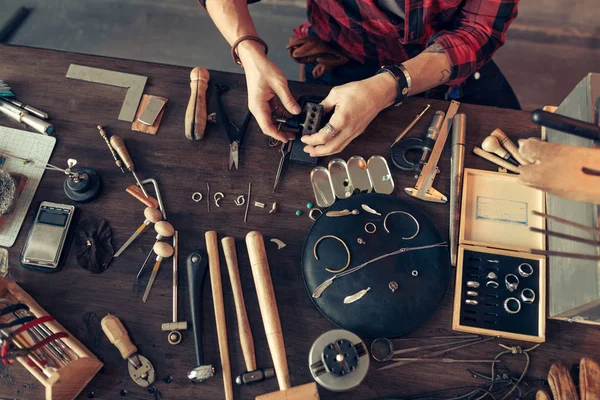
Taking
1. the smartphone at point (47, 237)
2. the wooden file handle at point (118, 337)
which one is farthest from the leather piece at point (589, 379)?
the smartphone at point (47, 237)

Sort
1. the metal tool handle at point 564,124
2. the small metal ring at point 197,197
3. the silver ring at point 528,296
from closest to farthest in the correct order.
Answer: the metal tool handle at point 564,124 → the silver ring at point 528,296 → the small metal ring at point 197,197

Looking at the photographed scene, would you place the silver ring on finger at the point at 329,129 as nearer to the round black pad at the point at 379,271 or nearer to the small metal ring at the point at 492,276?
the round black pad at the point at 379,271

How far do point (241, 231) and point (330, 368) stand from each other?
37 centimetres

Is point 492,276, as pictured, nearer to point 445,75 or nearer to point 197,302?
point 445,75

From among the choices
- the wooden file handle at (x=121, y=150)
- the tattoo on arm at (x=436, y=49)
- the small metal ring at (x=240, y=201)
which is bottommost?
the small metal ring at (x=240, y=201)

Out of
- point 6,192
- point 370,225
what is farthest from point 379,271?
point 6,192

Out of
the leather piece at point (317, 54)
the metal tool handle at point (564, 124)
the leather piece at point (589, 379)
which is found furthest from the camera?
the leather piece at point (317, 54)

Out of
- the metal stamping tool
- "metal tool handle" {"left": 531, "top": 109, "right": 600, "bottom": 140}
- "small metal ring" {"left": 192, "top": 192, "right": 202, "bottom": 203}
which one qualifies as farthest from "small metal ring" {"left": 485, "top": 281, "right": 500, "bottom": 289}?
"small metal ring" {"left": 192, "top": 192, "right": 202, "bottom": 203}

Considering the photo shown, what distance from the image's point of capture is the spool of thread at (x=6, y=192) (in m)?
1.04

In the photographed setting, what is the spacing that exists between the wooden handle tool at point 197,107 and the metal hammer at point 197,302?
30 cm

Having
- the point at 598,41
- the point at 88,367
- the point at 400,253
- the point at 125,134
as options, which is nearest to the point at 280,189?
the point at 400,253

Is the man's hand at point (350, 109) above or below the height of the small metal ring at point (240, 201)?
above

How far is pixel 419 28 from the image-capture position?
1196mm

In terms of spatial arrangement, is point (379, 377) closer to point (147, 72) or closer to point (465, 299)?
point (465, 299)
